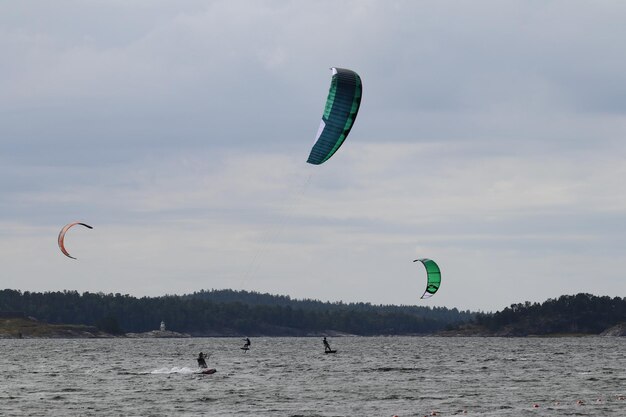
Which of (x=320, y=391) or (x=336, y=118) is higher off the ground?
(x=336, y=118)

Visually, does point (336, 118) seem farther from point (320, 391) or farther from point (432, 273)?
point (432, 273)

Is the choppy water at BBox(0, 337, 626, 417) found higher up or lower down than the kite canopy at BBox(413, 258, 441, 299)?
lower down

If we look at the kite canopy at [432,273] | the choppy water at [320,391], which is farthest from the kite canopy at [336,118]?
the kite canopy at [432,273]

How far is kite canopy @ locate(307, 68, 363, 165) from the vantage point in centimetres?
5575

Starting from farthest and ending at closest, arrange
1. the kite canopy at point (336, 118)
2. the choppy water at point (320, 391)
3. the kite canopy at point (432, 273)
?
1. the kite canopy at point (432, 273)
2. the choppy water at point (320, 391)
3. the kite canopy at point (336, 118)

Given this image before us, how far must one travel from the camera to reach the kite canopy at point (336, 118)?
55.8 meters

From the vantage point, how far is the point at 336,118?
55906mm

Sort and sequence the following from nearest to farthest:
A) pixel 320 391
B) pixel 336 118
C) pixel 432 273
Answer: pixel 336 118 → pixel 320 391 → pixel 432 273

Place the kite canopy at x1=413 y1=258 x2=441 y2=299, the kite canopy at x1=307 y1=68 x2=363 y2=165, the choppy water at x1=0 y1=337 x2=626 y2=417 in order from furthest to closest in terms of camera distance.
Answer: the kite canopy at x1=413 y1=258 x2=441 y2=299
the choppy water at x1=0 y1=337 x2=626 y2=417
the kite canopy at x1=307 y1=68 x2=363 y2=165

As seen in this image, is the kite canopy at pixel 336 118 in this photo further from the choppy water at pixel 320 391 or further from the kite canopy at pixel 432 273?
the kite canopy at pixel 432 273

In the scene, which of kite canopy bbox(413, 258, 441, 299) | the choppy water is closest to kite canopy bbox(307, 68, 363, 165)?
the choppy water

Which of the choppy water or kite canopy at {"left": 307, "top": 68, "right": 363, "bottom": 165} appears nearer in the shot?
kite canopy at {"left": 307, "top": 68, "right": 363, "bottom": 165}

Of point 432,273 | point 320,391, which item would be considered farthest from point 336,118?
point 432,273

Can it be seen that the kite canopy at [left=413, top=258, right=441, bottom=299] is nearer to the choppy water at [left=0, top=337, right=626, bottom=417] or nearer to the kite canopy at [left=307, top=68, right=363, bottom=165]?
the choppy water at [left=0, top=337, right=626, bottom=417]
